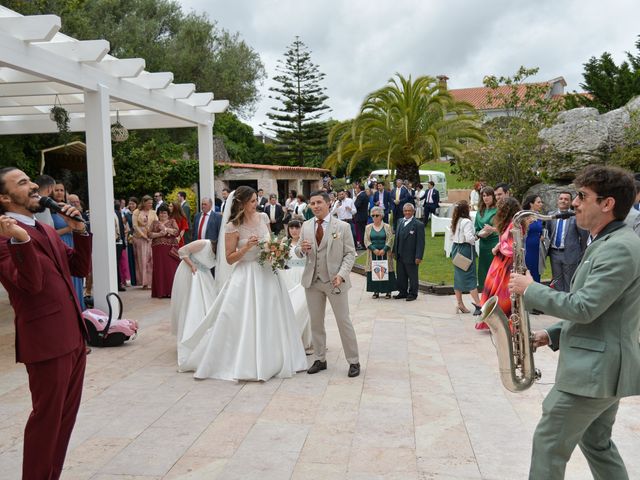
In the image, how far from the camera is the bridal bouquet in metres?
6.78

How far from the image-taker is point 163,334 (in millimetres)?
9188

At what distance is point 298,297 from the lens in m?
7.89

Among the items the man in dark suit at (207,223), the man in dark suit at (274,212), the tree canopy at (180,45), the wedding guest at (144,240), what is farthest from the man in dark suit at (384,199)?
the tree canopy at (180,45)

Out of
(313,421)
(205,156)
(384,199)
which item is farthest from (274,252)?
(384,199)

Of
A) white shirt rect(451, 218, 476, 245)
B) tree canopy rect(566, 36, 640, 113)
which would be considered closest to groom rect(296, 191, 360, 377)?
white shirt rect(451, 218, 476, 245)

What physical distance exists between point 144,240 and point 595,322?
1184 centimetres

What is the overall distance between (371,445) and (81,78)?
6.57 metres

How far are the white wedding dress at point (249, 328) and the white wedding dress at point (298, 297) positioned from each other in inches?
28.3

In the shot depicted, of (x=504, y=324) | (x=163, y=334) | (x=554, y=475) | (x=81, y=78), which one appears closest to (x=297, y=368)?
(x=163, y=334)

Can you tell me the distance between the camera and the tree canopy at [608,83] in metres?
29.5

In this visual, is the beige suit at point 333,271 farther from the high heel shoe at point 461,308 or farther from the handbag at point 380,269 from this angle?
the handbag at point 380,269

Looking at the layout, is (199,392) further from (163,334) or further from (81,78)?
(81,78)

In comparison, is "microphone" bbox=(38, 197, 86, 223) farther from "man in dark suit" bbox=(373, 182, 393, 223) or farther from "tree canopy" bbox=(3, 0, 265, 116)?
"tree canopy" bbox=(3, 0, 265, 116)

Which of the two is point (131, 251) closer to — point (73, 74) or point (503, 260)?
point (73, 74)
